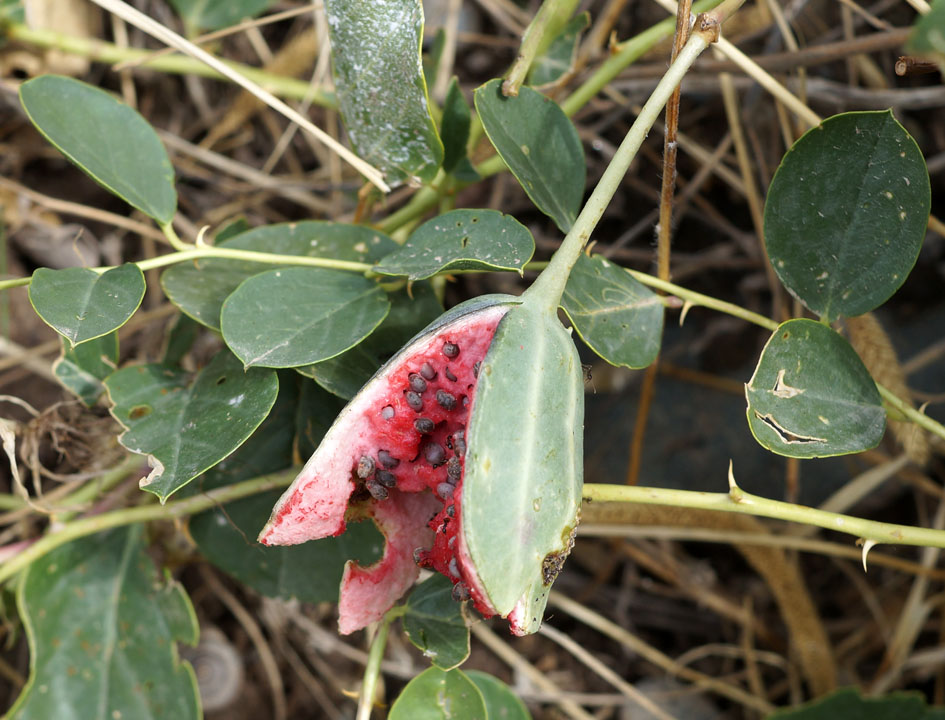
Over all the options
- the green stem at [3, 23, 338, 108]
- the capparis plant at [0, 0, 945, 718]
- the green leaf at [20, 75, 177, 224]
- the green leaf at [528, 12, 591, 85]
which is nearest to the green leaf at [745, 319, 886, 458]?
the capparis plant at [0, 0, 945, 718]

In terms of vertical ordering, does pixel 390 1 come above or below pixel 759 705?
above

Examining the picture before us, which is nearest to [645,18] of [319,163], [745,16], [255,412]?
[745,16]

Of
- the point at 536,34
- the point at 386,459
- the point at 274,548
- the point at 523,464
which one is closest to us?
the point at 523,464

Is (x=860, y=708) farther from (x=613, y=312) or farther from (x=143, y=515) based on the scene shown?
(x=143, y=515)

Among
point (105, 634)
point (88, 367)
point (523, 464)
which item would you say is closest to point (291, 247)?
point (88, 367)

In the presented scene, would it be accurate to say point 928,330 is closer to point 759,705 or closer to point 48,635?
point 759,705

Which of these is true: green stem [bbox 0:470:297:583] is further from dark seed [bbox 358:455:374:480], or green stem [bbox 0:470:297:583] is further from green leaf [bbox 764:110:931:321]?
green leaf [bbox 764:110:931:321]
